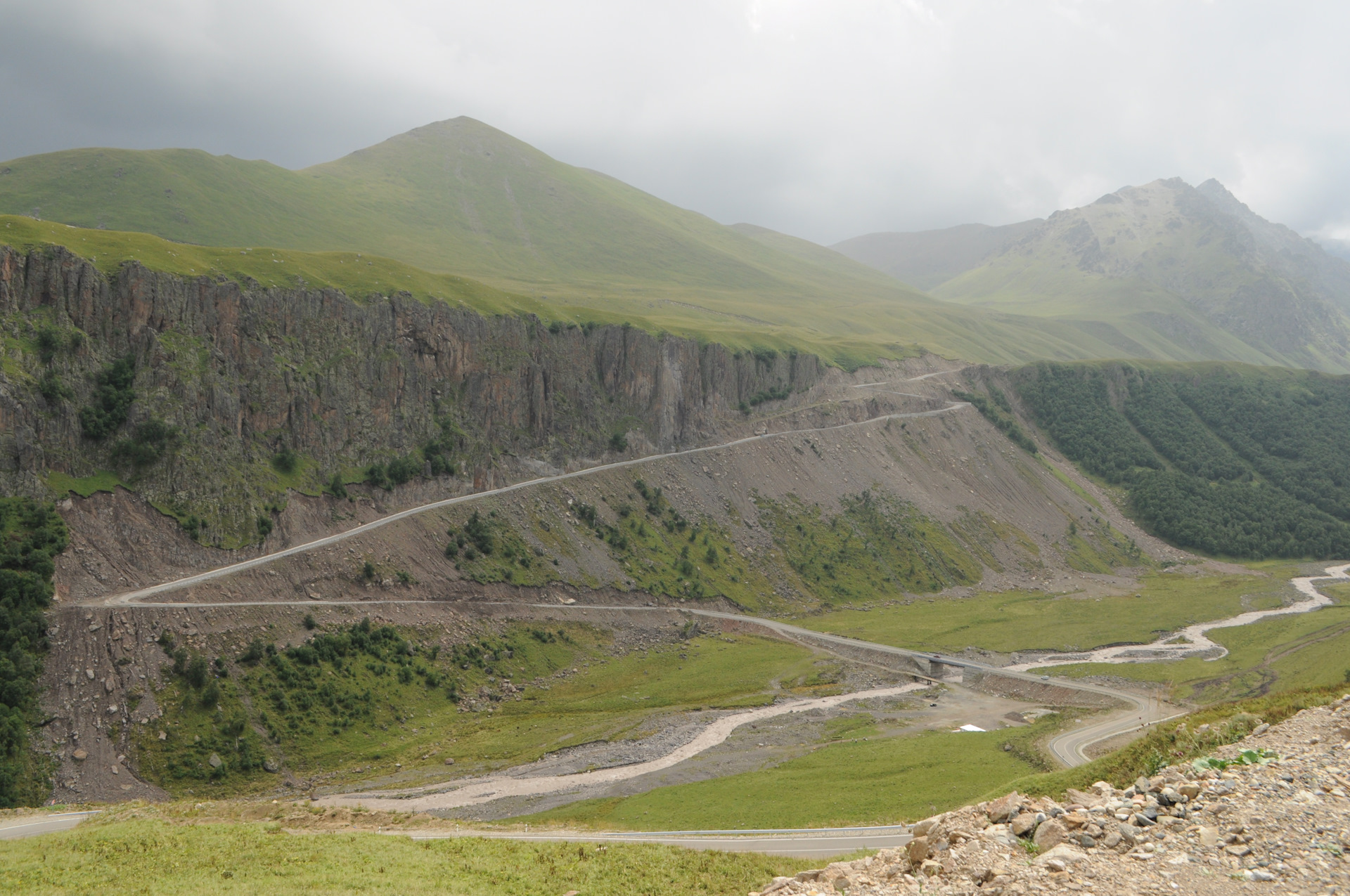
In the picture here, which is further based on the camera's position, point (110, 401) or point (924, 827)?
point (110, 401)

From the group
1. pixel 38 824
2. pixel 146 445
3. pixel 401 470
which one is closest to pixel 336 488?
pixel 401 470

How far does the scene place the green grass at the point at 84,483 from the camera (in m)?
69.3

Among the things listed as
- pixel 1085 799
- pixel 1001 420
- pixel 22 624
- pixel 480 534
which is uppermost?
pixel 1001 420

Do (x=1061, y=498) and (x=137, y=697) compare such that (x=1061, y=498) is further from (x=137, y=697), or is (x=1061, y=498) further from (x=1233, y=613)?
(x=137, y=697)

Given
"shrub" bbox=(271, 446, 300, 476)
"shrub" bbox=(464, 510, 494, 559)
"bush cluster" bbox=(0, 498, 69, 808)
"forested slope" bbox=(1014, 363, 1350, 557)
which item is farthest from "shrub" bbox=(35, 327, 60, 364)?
"forested slope" bbox=(1014, 363, 1350, 557)

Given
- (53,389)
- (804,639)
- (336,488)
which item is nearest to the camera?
(53,389)

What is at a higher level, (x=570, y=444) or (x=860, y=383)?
(x=860, y=383)

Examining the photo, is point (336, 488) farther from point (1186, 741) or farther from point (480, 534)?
point (1186, 741)

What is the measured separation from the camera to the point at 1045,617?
116 metres

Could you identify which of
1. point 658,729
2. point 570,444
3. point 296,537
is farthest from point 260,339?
point 658,729

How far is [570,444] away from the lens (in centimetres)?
11762

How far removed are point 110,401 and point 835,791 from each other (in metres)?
74.1

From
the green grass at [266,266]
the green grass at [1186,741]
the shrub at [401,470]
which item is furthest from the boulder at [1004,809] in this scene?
the green grass at [266,266]

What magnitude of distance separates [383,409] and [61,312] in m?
33.2
